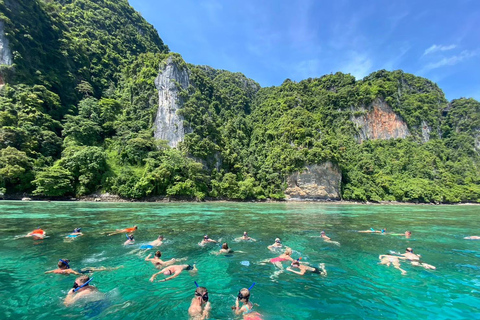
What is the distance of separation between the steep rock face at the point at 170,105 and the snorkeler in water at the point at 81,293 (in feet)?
217

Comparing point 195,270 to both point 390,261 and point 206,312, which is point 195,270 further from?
point 390,261

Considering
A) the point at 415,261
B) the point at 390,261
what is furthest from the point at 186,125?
the point at 415,261

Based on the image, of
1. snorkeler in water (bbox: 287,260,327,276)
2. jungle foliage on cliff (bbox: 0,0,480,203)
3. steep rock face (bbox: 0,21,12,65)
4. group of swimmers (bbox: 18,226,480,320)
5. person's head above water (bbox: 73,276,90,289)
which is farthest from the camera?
steep rock face (bbox: 0,21,12,65)

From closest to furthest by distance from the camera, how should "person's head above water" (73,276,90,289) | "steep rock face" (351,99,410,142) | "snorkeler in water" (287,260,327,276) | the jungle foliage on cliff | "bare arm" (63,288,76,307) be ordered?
"bare arm" (63,288,76,307)
"person's head above water" (73,276,90,289)
"snorkeler in water" (287,260,327,276)
the jungle foliage on cliff
"steep rock face" (351,99,410,142)

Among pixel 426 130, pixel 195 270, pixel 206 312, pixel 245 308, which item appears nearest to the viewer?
pixel 206 312

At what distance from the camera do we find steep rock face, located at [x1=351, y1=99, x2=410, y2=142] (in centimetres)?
10419

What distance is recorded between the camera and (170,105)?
75.2m

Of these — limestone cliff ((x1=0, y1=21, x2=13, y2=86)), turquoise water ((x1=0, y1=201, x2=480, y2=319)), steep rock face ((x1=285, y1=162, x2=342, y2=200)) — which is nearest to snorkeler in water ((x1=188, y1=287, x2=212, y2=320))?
turquoise water ((x1=0, y1=201, x2=480, y2=319))

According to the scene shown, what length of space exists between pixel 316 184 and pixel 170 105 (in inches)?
2102

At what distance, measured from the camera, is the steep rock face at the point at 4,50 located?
56.3 m

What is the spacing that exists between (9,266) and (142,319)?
7476mm

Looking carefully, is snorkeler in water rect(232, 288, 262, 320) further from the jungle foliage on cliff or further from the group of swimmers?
the jungle foliage on cliff

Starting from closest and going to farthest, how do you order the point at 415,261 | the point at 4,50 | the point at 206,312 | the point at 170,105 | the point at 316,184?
1. the point at 206,312
2. the point at 415,261
3. the point at 4,50
4. the point at 316,184
5. the point at 170,105

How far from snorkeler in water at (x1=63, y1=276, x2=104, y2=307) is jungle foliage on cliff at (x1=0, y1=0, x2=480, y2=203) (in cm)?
4597
